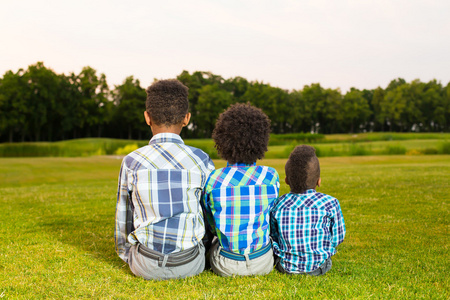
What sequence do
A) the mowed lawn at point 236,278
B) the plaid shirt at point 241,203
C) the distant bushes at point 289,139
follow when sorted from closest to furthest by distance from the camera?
the mowed lawn at point 236,278
the plaid shirt at point 241,203
the distant bushes at point 289,139

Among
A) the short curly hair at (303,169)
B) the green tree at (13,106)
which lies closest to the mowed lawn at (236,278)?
the short curly hair at (303,169)

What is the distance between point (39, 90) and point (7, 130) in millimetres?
7056

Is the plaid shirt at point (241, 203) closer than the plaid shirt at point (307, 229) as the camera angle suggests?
Yes

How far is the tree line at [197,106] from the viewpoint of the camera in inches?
2121

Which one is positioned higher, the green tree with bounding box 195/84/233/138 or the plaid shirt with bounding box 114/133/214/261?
the green tree with bounding box 195/84/233/138

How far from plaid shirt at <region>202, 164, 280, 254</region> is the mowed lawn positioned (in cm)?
38

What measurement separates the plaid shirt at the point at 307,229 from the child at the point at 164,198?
823 millimetres

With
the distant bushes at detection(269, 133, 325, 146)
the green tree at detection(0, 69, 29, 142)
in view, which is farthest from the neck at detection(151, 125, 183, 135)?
the green tree at detection(0, 69, 29, 142)

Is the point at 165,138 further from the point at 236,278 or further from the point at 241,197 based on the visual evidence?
the point at 236,278

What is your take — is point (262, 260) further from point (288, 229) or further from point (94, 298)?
point (94, 298)

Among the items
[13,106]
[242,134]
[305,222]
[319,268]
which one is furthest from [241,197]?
[13,106]

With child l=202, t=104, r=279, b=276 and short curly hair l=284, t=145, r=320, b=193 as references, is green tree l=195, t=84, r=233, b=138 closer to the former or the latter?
short curly hair l=284, t=145, r=320, b=193

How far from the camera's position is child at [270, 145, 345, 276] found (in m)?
3.77

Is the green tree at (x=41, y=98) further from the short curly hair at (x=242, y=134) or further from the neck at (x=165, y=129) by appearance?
the short curly hair at (x=242, y=134)
